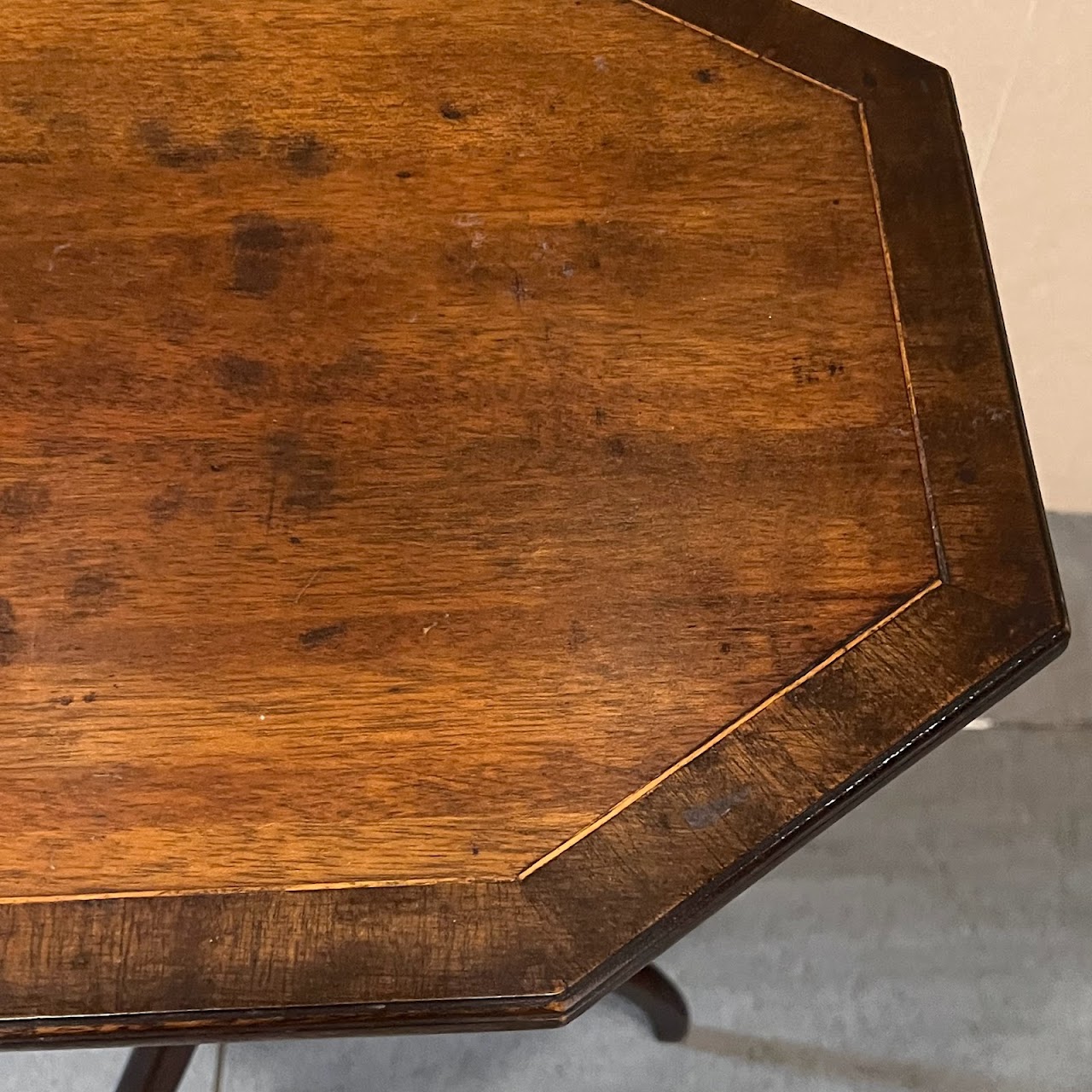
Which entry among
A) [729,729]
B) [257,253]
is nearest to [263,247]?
[257,253]

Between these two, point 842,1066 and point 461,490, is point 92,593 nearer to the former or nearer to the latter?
point 461,490

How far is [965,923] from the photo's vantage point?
111 cm

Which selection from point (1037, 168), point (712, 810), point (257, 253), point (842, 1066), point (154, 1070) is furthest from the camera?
point (1037, 168)

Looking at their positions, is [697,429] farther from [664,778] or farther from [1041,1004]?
[1041,1004]

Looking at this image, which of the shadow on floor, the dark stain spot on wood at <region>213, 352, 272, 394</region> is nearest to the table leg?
the shadow on floor

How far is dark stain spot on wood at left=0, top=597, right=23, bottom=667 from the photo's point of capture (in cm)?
55

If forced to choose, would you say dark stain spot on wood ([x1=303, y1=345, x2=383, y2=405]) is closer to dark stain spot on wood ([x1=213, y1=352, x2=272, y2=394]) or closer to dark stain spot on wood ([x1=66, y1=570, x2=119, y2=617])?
dark stain spot on wood ([x1=213, y1=352, x2=272, y2=394])

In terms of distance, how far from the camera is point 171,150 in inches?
26.1

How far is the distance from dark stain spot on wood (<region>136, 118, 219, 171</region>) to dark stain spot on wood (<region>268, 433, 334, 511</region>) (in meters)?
0.18

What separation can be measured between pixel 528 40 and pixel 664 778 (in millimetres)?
465

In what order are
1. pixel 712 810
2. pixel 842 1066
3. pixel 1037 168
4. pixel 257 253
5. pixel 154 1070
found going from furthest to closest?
1. pixel 1037 168
2. pixel 842 1066
3. pixel 154 1070
4. pixel 257 253
5. pixel 712 810

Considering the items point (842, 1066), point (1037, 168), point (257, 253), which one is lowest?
point (842, 1066)

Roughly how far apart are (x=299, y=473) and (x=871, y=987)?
2.61 ft

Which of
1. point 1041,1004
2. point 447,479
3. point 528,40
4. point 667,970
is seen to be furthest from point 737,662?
point 1041,1004
